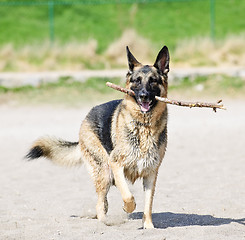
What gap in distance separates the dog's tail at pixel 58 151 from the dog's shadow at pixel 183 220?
3.22ft

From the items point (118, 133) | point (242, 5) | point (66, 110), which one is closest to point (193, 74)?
point (66, 110)

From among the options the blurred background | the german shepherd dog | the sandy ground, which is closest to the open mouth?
the german shepherd dog

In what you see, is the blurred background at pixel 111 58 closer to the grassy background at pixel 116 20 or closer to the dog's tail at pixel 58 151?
the grassy background at pixel 116 20

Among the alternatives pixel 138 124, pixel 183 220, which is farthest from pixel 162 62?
pixel 183 220

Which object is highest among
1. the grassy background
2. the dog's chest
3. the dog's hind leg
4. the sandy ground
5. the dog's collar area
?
the grassy background

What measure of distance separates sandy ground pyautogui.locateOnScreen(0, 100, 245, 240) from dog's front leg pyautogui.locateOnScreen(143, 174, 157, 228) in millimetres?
105

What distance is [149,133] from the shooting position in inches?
234

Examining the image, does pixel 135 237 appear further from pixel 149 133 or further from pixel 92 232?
pixel 149 133

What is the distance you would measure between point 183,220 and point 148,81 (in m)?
1.50

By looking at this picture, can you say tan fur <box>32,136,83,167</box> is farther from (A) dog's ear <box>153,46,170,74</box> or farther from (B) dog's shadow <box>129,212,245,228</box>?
(A) dog's ear <box>153,46,170,74</box>

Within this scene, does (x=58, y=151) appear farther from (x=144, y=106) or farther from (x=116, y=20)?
(x=116, y=20)

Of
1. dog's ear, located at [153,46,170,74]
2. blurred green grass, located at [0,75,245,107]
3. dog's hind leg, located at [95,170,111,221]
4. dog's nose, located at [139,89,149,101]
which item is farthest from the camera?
blurred green grass, located at [0,75,245,107]

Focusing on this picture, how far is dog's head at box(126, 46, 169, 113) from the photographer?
5.79 meters

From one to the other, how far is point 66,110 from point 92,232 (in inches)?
331
